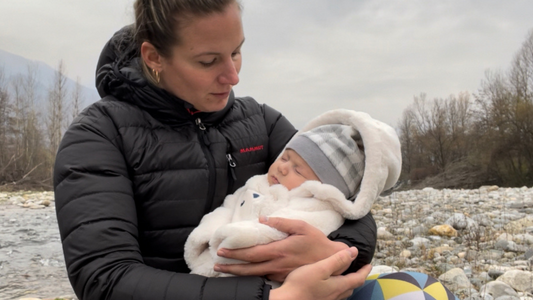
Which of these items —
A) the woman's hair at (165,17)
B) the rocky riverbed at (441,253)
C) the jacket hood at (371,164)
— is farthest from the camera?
the rocky riverbed at (441,253)

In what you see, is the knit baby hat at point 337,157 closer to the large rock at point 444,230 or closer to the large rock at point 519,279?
the large rock at point 519,279

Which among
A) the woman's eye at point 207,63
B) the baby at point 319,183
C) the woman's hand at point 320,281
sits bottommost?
the woman's hand at point 320,281

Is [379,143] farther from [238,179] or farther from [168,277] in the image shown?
[168,277]

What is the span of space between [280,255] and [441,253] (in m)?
3.39

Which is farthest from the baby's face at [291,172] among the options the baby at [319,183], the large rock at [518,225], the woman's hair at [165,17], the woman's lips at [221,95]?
the large rock at [518,225]

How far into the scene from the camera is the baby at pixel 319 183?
147 centimetres

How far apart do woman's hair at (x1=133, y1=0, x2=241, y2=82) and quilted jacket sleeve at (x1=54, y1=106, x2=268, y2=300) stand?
0.42 metres

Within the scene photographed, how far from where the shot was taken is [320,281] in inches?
48.8

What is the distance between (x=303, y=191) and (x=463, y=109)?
2727 centimetres

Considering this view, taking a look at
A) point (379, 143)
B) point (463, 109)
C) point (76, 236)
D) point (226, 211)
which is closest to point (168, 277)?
point (76, 236)

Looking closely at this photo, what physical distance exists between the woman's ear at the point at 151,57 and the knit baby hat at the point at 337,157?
636 mm

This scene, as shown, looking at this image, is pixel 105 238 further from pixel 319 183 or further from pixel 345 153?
pixel 345 153

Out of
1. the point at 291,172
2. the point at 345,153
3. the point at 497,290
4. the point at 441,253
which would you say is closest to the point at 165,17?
the point at 291,172

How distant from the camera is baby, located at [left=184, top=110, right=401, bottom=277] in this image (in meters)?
1.47
